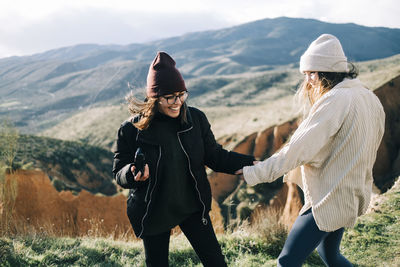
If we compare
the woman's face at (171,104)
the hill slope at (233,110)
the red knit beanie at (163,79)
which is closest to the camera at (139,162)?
the woman's face at (171,104)

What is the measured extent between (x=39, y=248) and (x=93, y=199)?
7858 mm

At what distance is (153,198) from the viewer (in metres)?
2.49

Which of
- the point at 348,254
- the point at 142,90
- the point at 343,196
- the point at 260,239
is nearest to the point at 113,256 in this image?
the point at 260,239

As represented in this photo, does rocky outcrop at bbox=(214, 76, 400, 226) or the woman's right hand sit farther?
rocky outcrop at bbox=(214, 76, 400, 226)

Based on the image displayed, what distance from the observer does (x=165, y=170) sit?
2.49m

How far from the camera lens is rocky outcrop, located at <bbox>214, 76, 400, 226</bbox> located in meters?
11.4

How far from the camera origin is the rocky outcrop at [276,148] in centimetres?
1142

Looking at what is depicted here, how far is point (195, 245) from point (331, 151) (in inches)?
49.4

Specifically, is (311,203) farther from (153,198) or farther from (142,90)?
(142,90)

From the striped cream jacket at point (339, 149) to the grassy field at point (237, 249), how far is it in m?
1.98

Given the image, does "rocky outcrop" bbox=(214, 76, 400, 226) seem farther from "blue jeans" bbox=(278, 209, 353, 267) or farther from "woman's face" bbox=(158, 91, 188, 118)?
"woman's face" bbox=(158, 91, 188, 118)

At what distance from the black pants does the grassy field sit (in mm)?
1523

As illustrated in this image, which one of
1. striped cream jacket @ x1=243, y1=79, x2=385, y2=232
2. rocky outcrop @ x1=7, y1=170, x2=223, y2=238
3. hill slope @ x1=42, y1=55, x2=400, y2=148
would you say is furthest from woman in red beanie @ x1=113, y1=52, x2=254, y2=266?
hill slope @ x1=42, y1=55, x2=400, y2=148

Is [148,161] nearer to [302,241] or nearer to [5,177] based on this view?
[302,241]
